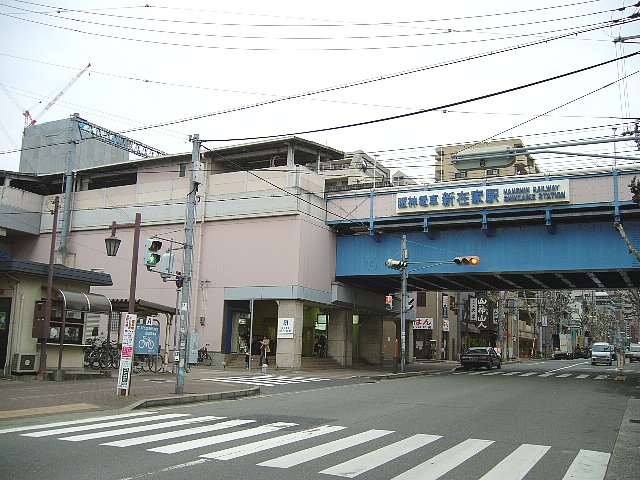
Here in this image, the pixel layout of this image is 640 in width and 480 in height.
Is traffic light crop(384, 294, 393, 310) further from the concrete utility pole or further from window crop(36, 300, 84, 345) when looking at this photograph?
the concrete utility pole

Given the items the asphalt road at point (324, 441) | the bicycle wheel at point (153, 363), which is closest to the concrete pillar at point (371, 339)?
the bicycle wheel at point (153, 363)

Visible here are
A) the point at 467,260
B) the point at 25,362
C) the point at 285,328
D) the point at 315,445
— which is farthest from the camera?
the point at 285,328

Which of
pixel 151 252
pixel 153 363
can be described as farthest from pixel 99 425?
pixel 153 363

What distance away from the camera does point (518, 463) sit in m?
9.07

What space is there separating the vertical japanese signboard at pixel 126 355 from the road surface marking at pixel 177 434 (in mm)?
4538

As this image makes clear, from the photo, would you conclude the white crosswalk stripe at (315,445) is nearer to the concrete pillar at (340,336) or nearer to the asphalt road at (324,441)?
the asphalt road at (324,441)

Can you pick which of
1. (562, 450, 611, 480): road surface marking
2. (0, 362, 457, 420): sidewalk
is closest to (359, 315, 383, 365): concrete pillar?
(0, 362, 457, 420): sidewalk

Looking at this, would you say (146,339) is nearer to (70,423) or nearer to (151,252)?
(151,252)

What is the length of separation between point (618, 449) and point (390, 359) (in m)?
41.9

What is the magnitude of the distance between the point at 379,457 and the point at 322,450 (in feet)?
3.19

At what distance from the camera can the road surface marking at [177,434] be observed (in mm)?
9998

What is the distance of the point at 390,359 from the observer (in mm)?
51938

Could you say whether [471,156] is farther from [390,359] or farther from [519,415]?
[390,359]

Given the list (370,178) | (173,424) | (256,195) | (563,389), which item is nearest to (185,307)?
(173,424)
